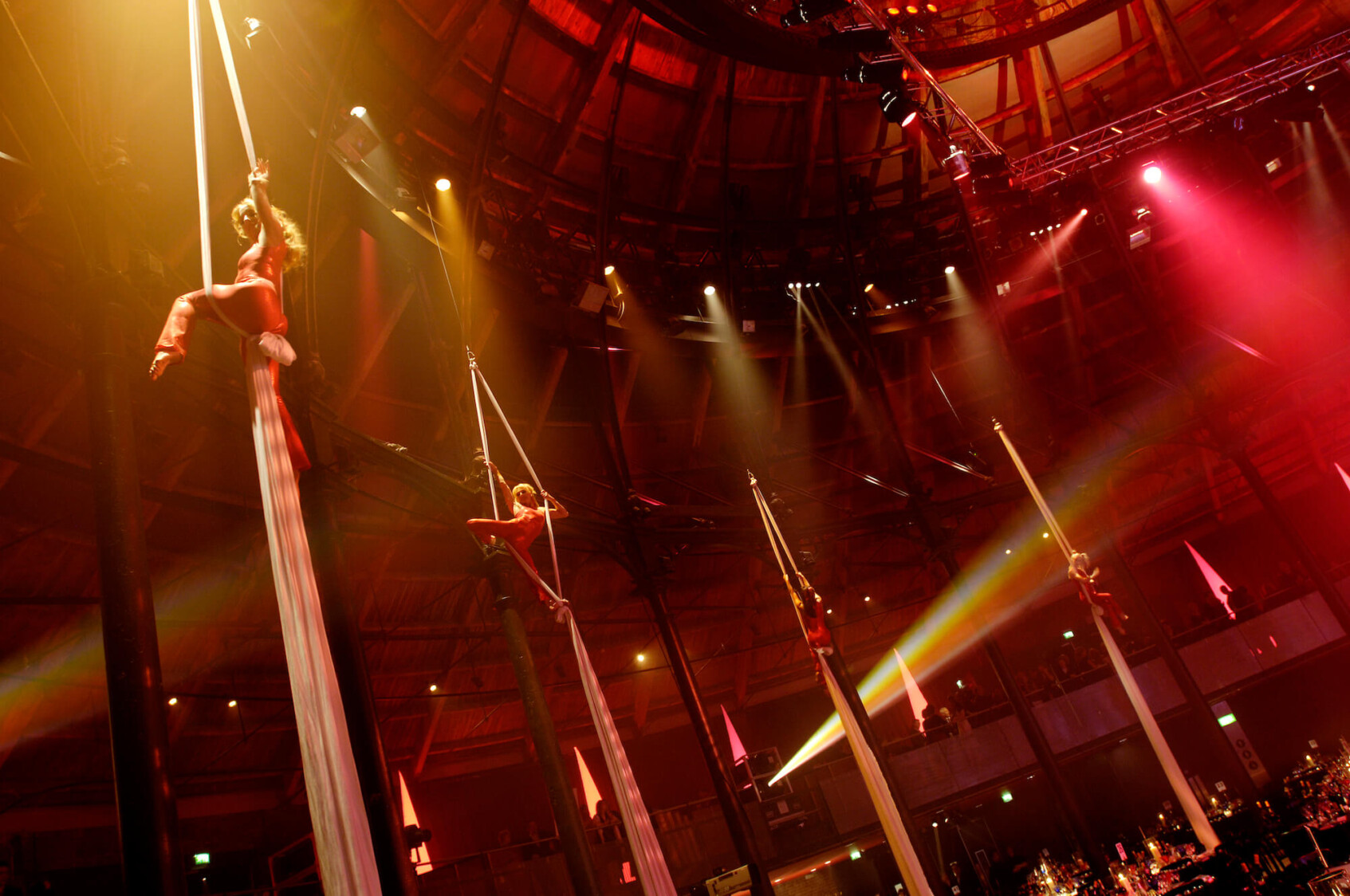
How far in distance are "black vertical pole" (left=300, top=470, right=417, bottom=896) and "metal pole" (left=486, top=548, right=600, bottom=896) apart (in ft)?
5.47

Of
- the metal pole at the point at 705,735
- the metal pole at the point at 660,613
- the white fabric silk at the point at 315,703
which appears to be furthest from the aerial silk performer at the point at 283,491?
the metal pole at the point at 705,735

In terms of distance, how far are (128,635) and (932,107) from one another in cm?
1190

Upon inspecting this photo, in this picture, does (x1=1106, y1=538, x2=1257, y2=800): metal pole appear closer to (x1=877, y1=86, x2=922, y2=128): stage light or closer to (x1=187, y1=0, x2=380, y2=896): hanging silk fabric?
(x1=877, y1=86, x2=922, y2=128): stage light

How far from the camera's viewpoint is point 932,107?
12.2 m

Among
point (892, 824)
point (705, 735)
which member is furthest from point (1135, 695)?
point (705, 735)

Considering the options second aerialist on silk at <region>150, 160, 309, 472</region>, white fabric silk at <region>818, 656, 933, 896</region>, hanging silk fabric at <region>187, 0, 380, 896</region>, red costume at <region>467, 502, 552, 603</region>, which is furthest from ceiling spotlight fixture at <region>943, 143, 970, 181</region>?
hanging silk fabric at <region>187, 0, 380, 896</region>

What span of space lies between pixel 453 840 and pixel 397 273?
10.9 m

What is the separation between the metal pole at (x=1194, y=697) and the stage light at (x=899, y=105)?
7.83m

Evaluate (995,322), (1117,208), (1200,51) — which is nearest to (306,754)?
(995,322)

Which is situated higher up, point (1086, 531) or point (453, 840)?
point (1086, 531)

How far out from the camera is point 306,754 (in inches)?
121

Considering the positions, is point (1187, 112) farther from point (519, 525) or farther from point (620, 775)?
point (620, 775)

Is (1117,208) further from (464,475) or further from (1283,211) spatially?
(464,475)

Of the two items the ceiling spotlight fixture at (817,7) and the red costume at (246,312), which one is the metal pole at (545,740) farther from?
the ceiling spotlight fixture at (817,7)
